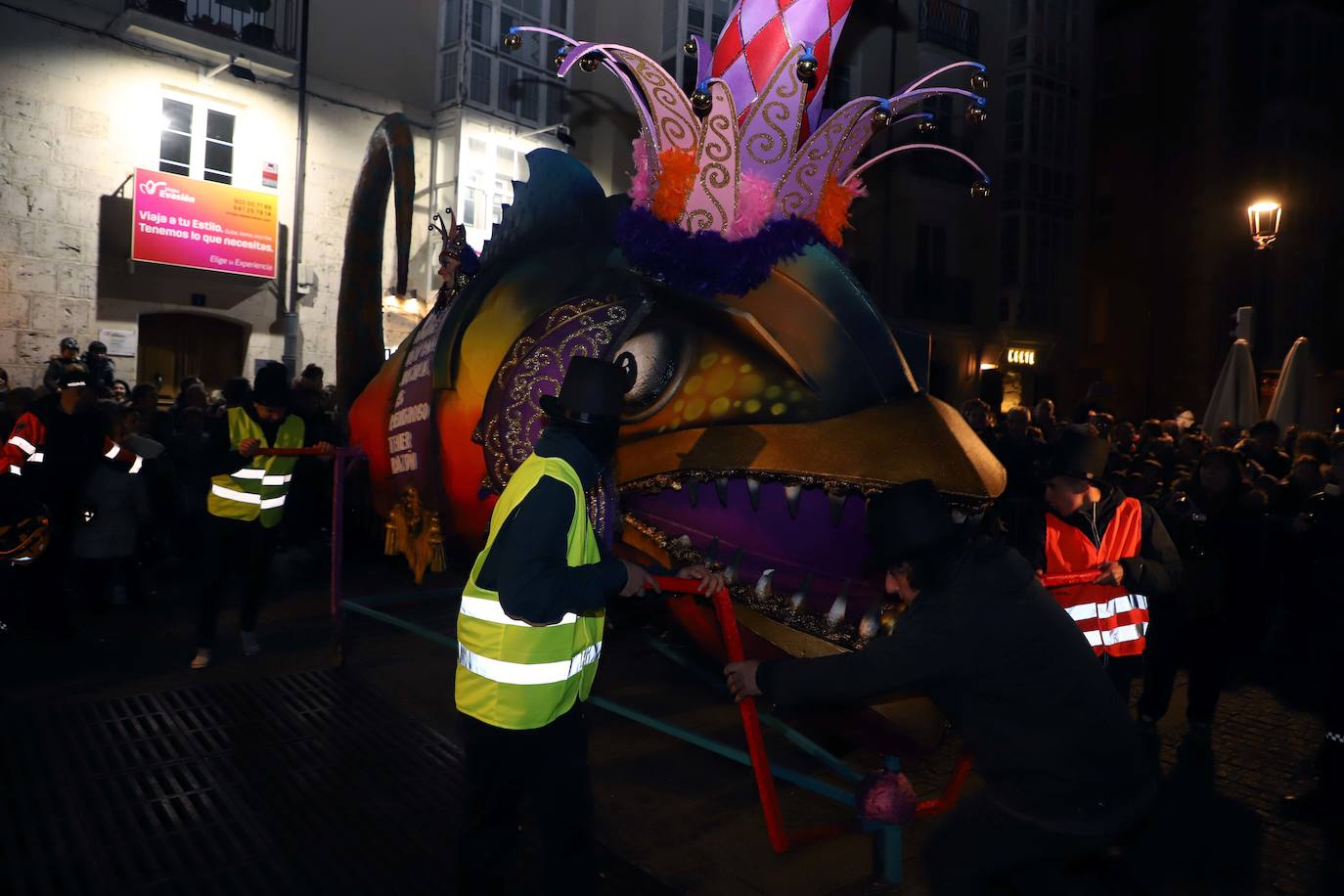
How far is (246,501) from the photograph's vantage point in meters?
5.23

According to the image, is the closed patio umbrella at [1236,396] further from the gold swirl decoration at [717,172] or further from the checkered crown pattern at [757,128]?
the gold swirl decoration at [717,172]

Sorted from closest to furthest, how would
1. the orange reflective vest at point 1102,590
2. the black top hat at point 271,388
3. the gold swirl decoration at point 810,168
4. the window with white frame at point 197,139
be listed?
1. the gold swirl decoration at point 810,168
2. the orange reflective vest at point 1102,590
3. the black top hat at point 271,388
4. the window with white frame at point 197,139

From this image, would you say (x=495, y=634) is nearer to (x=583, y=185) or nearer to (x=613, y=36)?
(x=583, y=185)

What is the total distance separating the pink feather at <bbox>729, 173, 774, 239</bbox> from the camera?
346 centimetres

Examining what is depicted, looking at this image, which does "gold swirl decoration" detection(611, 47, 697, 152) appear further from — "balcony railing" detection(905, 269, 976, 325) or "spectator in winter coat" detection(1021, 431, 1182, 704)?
"balcony railing" detection(905, 269, 976, 325)

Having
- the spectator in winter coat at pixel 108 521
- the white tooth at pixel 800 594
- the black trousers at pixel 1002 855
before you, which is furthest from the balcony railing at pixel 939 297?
the black trousers at pixel 1002 855

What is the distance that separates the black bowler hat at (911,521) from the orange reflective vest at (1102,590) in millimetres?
2139

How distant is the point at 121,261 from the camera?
568 inches

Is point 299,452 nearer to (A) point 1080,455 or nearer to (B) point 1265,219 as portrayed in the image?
(A) point 1080,455

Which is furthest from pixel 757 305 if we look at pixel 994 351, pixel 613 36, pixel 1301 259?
pixel 1301 259

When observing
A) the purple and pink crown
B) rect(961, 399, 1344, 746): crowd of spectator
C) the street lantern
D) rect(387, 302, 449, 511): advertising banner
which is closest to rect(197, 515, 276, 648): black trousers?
rect(387, 302, 449, 511): advertising banner

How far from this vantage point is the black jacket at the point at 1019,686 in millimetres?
2158

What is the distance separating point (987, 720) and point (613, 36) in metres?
20.9

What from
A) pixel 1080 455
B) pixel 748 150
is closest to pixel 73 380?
pixel 748 150
